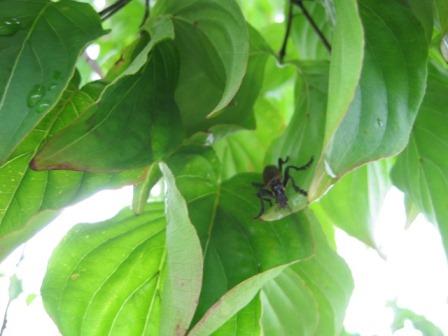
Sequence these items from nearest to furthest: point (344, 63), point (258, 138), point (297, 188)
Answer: point (344, 63) < point (297, 188) < point (258, 138)

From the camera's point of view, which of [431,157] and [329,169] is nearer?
[329,169]

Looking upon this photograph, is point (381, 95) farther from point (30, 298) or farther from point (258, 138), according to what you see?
point (30, 298)

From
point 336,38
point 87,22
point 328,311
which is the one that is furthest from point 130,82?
point 328,311

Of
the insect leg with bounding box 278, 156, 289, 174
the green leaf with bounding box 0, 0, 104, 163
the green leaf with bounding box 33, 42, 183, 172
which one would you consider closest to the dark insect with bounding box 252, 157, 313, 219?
the insect leg with bounding box 278, 156, 289, 174

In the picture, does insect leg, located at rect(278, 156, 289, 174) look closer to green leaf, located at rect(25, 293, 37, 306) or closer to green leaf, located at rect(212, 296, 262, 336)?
green leaf, located at rect(212, 296, 262, 336)

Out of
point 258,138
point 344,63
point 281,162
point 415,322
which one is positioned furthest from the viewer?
point 415,322

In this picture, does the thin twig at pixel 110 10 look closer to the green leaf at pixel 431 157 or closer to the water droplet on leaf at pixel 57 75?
the water droplet on leaf at pixel 57 75

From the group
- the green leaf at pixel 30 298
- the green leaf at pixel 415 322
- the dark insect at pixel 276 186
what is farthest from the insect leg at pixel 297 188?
the green leaf at pixel 30 298

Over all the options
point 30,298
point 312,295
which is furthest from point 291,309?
point 30,298
